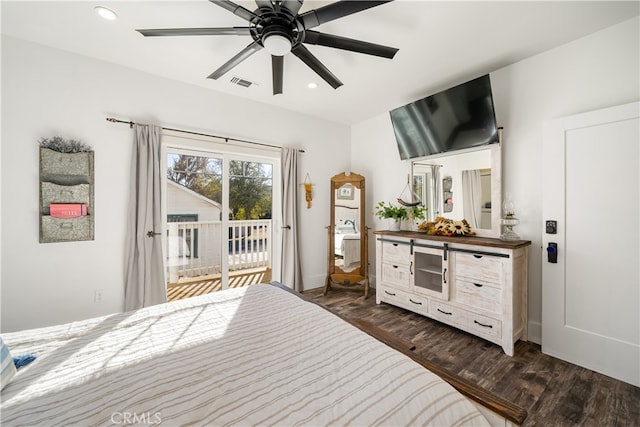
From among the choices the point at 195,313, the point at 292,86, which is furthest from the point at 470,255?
the point at 292,86

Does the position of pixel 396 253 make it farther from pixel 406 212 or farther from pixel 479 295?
pixel 479 295

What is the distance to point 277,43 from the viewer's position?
1580 mm

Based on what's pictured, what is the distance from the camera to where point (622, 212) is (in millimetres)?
1883

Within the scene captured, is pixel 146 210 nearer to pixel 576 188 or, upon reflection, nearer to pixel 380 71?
pixel 380 71

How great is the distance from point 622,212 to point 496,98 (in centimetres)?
152

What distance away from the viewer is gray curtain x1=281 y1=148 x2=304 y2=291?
3.60 meters

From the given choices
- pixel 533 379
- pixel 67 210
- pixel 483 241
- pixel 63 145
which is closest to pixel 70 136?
pixel 63 145

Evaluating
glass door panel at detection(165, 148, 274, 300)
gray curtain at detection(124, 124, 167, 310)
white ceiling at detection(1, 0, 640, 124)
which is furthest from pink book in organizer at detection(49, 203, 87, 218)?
white ceiling at detection(1, 0, 640, 124)

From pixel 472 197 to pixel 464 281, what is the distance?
0.96 metres

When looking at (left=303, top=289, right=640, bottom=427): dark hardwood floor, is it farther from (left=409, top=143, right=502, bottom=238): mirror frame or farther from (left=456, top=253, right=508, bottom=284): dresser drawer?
(left=409, top=143, right=502, bottom=238): mirror frame

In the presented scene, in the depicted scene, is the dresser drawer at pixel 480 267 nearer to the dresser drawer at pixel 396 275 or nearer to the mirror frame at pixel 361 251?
the dresser drawer at pixel 396 275

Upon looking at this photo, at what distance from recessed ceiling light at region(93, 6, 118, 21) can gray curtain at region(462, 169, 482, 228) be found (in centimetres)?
355

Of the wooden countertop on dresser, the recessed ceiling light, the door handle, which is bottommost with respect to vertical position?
the door handle

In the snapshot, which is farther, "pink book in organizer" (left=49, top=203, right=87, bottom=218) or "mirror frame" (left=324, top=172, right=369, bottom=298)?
"mirror frame" (left=324, top=172, right=369, bottom=298)
